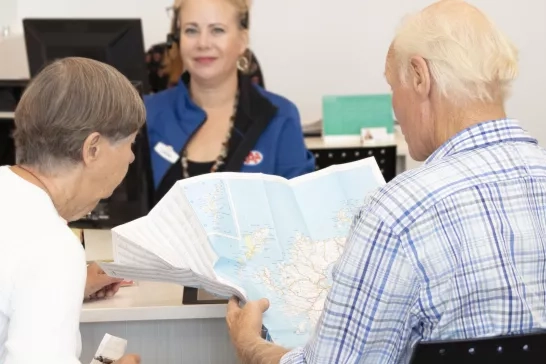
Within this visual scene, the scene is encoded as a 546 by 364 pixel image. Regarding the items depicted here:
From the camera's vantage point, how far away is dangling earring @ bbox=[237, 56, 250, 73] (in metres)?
2.80

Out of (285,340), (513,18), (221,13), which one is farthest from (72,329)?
(513,18)

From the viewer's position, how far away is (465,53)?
133cm

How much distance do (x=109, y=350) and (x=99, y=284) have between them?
0.19 m

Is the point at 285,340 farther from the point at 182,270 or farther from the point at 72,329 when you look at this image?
the point at 72,329

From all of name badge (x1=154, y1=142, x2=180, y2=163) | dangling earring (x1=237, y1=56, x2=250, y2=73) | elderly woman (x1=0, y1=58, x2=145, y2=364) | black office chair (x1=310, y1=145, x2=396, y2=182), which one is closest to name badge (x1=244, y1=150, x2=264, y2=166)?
name badge (x1=154, y1=142, x2=180, y2=163)

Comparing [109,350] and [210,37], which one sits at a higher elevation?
[210,37]

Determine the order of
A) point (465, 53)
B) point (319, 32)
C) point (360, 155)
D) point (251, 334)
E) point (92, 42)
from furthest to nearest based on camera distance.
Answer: point (319, 32) < point (360, 155) < point (92, 42) < point (251, 334) < point (465, 53)

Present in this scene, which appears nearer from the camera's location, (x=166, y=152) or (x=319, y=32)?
(x=166, y=152)

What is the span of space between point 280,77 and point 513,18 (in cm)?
127

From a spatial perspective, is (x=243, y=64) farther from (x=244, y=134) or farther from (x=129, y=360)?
(x=129, y=360)

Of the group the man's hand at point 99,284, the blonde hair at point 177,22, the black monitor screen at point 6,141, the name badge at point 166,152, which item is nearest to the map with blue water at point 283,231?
the man's hand at point 99,284

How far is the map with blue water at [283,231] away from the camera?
5.52ft

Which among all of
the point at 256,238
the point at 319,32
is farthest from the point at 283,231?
the point at 319,32

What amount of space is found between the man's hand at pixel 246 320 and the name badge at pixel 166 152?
0.97m
